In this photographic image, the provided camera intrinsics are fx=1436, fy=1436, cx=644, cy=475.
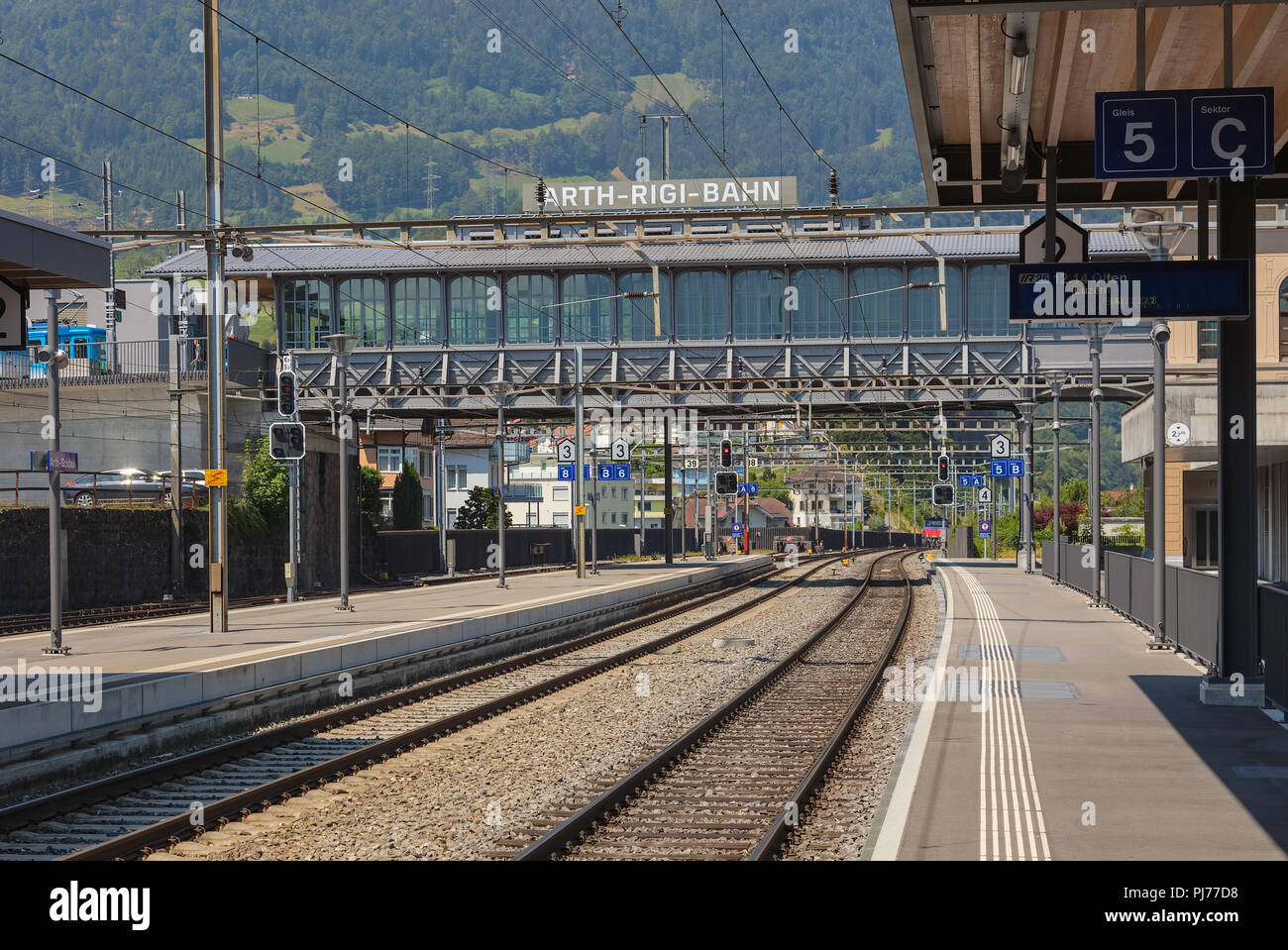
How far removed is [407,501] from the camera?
74125mm

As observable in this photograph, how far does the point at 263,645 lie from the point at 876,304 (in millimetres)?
34776

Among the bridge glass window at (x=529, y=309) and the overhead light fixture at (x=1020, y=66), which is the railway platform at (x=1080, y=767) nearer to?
the overhead light fixture at (x=1020, y=66)

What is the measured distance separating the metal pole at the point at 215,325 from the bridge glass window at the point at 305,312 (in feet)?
105

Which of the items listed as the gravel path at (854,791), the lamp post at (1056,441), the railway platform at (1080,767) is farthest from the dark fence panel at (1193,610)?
the lamp post at (1056,441)

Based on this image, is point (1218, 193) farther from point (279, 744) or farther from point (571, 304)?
point (571, 304)

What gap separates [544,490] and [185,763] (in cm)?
12296

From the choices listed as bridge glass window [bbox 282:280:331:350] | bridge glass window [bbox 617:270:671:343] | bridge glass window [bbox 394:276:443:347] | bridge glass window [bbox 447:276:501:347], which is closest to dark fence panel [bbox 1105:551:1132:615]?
bridge glass window [bbox 617:270:671:343]

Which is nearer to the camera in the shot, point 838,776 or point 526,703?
point 838,776

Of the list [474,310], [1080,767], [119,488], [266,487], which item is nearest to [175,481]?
[119,488]

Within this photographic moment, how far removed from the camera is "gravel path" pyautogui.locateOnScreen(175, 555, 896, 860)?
35.3 ft

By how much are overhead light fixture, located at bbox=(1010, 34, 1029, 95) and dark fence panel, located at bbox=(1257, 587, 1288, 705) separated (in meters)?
6.04

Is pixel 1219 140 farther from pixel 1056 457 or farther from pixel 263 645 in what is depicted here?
pixel 1056 457
